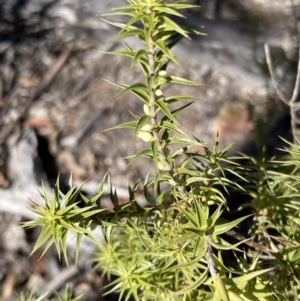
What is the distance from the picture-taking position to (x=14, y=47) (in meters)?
2.40

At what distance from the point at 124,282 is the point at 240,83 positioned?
4.62 ft

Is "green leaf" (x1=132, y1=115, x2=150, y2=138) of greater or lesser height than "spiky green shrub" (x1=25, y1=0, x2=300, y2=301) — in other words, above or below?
above

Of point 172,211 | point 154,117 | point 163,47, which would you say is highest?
point 163,47

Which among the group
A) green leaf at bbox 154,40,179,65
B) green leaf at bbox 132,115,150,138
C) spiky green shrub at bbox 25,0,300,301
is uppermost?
green leaf at bbox 154,40,179,65

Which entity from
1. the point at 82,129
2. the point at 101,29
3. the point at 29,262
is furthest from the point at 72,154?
the point at 101,29

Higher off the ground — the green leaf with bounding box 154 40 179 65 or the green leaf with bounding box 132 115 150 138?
the green leaf with bounding box 154 40 179 65

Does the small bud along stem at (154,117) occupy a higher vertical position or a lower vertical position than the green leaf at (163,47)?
lower

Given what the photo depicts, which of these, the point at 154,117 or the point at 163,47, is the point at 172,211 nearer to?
the point at 154,117

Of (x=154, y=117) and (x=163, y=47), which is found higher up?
(x=163, y=47)

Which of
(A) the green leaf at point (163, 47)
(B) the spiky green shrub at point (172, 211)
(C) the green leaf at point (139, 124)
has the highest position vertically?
(A) the green leaf at point (163, 47)

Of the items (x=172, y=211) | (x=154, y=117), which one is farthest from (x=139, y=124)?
(x=172, y=211)

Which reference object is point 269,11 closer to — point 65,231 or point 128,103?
point 128,103

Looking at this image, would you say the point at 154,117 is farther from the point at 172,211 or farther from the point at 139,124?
the point at 172,211

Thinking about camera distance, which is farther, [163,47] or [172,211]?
[172,211]
